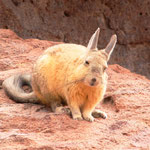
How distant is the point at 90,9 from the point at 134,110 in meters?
5.29

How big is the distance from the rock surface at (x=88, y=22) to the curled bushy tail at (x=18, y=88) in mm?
3807

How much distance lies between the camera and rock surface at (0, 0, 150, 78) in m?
10.6

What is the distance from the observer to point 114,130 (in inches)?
211

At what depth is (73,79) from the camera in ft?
18.2

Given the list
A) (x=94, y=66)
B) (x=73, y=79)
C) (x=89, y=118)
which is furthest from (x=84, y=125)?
(x=94, y=66)

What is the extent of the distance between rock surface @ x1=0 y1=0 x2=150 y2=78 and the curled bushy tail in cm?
381

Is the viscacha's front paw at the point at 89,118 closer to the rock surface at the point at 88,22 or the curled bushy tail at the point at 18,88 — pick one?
the curled bushy tail at the point at 18,88

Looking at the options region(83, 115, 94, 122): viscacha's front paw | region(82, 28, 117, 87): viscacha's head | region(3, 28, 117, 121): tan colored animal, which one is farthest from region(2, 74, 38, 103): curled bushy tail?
region(82, 28, 117, 87): viscacha's head

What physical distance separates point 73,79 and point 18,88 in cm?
150

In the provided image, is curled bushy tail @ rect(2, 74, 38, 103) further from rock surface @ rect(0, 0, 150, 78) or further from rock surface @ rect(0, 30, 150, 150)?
rock surface @ rect(0, 0, 150, 78)

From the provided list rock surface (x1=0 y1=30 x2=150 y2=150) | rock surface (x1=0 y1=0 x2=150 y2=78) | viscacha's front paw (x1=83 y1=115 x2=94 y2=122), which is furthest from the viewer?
rock surface (x1=0 y1=0 x2=150 y2=78)

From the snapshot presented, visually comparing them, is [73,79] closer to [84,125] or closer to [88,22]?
[84,125]

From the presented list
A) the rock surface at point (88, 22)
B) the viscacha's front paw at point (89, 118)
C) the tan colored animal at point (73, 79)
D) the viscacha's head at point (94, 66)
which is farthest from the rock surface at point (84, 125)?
the rock surface at point (88, 22)

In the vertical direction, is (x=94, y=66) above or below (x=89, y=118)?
above
